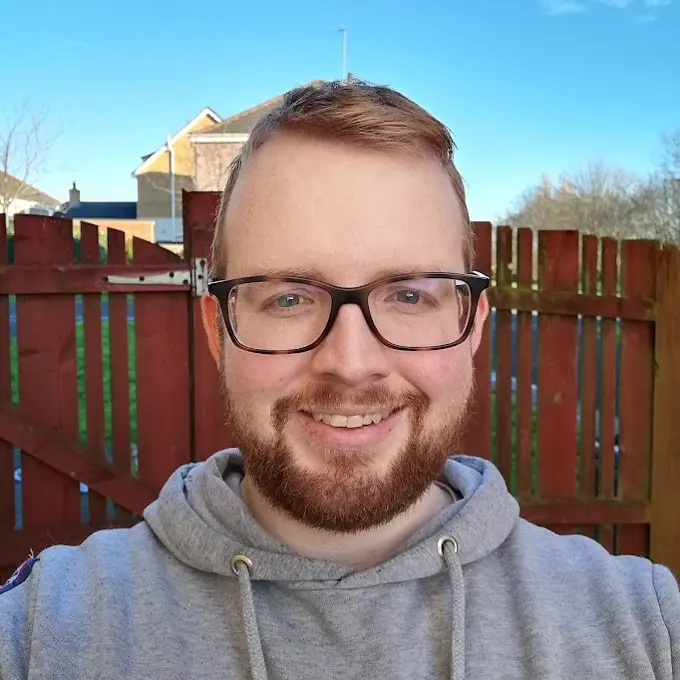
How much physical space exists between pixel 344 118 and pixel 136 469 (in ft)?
7.41

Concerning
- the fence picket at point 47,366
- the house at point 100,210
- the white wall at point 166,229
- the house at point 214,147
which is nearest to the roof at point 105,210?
the house at point 100,210

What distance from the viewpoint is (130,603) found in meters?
1.15

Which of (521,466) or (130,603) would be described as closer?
(130,603)

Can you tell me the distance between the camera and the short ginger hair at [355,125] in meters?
1.19

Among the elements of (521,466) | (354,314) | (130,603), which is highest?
(354,314)

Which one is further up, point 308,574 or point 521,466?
point 308,574

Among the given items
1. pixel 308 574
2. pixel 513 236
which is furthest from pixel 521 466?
pixel 308 574

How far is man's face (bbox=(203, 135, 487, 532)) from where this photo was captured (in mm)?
1130

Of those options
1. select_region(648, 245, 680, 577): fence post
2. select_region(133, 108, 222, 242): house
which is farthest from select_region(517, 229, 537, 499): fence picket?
select_region(133, 108, 222, 242): house

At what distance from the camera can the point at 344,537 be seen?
1.24m

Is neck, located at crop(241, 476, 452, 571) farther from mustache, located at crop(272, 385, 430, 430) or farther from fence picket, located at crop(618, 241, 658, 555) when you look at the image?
fence picket, located at crop(618, 241, 658, 555)

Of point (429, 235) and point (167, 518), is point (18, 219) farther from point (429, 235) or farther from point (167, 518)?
point (429, 235)

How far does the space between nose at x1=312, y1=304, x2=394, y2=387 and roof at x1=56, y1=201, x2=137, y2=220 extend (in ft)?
107

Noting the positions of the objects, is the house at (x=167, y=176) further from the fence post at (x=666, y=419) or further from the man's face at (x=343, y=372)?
the man's face at (x=343, y=372)
